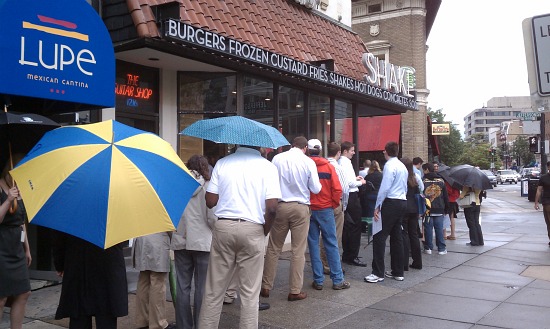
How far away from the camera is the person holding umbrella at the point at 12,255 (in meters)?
4.10

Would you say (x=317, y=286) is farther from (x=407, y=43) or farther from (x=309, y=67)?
(x=407, y=43)

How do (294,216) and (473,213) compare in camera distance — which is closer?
(294,216)

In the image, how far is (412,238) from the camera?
28.0 feet

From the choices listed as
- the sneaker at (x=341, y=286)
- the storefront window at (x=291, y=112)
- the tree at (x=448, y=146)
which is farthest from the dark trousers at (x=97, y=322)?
the tree at (x=448, y=146)

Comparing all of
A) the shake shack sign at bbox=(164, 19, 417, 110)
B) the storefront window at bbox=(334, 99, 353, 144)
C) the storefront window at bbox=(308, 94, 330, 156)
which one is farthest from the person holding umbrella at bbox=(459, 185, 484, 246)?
the storefront window at bbox=(308, 94, 330, 156)

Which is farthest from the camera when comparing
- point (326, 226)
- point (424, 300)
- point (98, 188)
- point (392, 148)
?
point (392, 148)

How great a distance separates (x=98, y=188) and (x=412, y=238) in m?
6.59

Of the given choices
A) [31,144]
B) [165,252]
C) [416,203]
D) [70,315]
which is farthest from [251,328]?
[416,203]

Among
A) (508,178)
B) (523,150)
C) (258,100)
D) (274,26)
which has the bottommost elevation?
(508,178)

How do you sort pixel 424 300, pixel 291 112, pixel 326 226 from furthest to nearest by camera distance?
pixel 291 112, pixel 326 226, pixel 424 300

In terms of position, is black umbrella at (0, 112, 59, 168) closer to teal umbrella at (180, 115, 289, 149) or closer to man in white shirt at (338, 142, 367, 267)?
teal umbrella at (180, 115, 289, 149)

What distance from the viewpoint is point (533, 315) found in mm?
5902

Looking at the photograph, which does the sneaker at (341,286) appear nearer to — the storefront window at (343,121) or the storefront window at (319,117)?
the storefront window at (319,117)

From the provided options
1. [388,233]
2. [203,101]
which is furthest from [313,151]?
[203,101]
